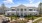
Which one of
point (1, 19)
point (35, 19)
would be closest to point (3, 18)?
point (1, 19)

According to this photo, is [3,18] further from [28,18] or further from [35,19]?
[35,19]

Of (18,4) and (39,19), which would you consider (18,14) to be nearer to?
(18,4)

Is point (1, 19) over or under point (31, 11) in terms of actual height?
under

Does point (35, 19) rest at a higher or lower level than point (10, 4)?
lower

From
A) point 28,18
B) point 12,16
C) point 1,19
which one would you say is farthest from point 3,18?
point 28,18

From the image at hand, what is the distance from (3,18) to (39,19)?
66 cm

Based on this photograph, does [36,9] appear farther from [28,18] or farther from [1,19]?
[1,19]

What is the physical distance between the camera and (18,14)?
1863 mm

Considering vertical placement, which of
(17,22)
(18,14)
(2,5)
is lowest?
(17,22)

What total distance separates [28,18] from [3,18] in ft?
1.50

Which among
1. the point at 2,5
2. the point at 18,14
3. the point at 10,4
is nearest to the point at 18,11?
the point at 18,14

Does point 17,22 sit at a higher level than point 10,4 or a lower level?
lower

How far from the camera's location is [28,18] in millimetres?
1852

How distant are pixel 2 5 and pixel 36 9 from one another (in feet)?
2.05
